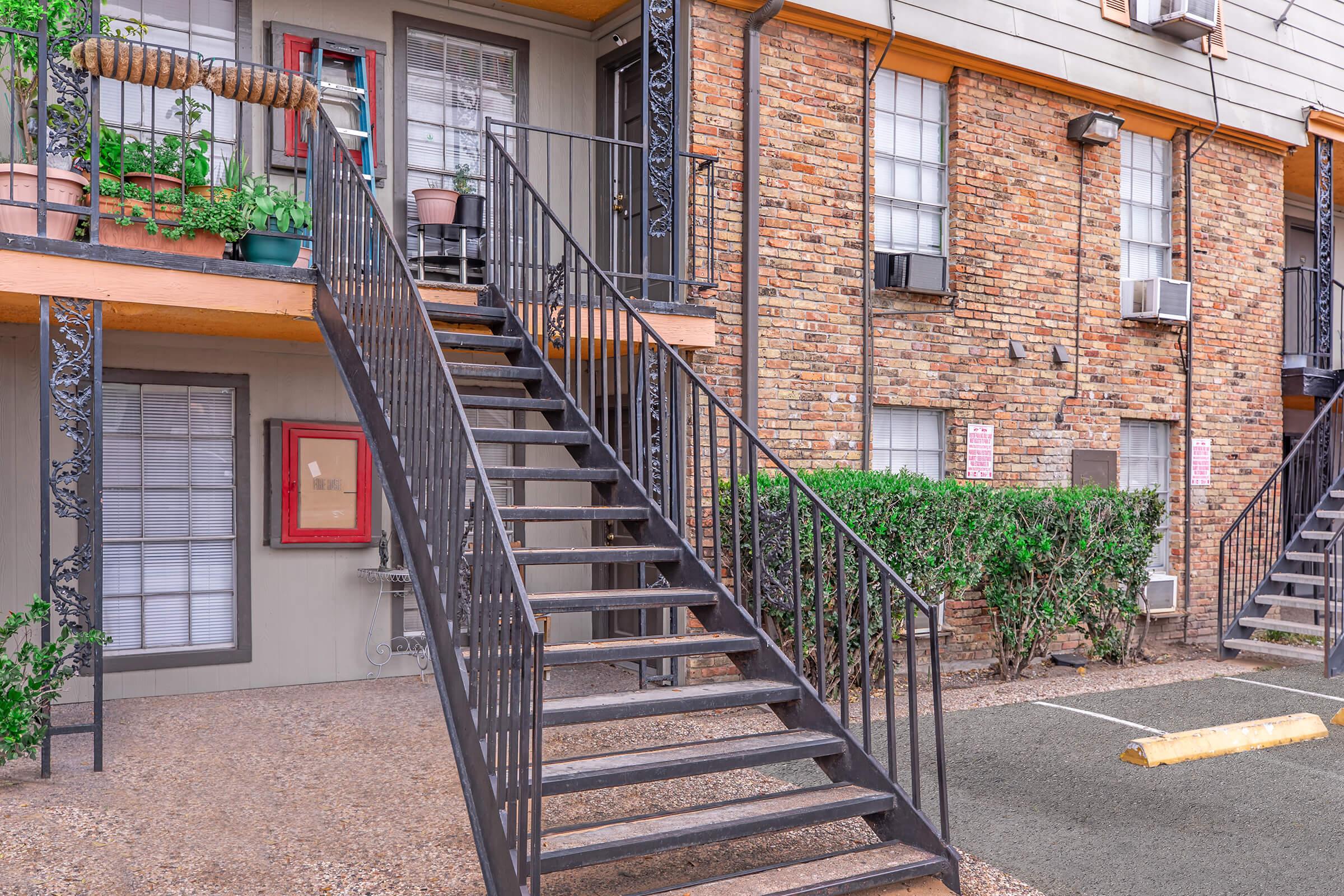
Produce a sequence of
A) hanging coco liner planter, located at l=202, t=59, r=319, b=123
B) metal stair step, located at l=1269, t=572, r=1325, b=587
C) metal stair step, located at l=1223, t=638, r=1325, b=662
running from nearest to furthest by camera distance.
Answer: hanging coco liner planter, located at l=202, t=59, r=319, b=123
metal stair step, located at l=1223, t=638, r=1325, b=662
metal stair step, located at l=1269, t=572, r=1325, b=587

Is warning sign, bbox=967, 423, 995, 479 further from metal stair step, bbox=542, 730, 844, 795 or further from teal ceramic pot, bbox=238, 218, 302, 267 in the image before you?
teal ceramic pot, bbox=238, 218, 302, 267

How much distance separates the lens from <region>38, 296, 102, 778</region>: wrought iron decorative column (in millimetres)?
5527

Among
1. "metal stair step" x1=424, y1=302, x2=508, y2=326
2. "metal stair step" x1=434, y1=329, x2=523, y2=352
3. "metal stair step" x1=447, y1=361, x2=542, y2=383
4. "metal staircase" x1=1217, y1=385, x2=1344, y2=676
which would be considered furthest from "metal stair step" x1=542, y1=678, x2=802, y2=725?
"metal staircase" x1=1217, y1=385, x2=1344, y2=676

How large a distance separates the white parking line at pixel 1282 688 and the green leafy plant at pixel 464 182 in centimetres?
700

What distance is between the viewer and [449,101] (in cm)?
849

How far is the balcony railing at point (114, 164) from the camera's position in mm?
5668

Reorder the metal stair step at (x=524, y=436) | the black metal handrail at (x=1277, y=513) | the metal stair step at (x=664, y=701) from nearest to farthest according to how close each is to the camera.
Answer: the metal stair step at (x=664, y=701), the metal stair step at (x=524, y=436), the black metal handrail at (x=1277, y=513)

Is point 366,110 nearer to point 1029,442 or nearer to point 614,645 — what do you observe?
point 614,645

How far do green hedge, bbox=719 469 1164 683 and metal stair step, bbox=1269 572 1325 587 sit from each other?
1486 millimetres

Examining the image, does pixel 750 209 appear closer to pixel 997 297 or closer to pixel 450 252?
pixel 450 252

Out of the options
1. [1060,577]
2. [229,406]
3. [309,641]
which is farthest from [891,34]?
[309,641]

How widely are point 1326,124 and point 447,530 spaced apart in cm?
1126

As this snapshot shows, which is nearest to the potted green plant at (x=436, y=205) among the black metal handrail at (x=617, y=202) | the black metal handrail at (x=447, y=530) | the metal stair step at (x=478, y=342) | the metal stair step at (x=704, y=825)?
the black metal handrail at (x=617, y=202)

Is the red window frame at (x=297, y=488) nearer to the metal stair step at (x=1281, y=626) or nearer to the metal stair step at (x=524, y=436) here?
the metal stair step at (x=524, y=436)
